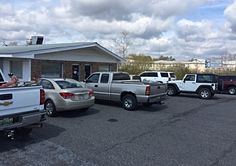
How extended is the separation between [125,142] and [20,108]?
2.78 metres

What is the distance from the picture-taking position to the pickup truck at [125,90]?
12.0 m

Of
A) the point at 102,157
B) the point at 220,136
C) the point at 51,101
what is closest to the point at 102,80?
the point at 51,101

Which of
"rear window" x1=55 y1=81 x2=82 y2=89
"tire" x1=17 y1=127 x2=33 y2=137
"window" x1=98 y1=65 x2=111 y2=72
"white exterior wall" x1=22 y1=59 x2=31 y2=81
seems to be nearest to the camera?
"tire" x1=17 y1=127 x2=33 y2=137

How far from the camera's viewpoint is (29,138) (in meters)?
7.20

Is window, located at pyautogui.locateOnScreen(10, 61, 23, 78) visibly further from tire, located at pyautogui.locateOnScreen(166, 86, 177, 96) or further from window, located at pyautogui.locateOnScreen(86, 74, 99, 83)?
tire, located at pyautogui.locateOnScreen(166, 86, 177, 96)

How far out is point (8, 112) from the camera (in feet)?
19.7

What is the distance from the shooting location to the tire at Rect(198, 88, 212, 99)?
18.4 metres

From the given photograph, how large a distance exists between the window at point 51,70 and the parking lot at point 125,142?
29.2 ft

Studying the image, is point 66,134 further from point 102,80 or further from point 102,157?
point 102,80

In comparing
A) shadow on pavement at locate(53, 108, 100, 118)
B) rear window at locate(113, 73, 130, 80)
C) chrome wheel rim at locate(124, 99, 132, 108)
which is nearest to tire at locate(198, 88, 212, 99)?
rear window at locate(113, 73, 130, 80)

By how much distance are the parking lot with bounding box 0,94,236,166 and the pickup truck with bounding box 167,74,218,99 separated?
8010mm

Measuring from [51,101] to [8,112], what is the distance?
13.9 ft

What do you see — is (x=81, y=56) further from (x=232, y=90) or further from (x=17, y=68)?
(x=232, y=90)

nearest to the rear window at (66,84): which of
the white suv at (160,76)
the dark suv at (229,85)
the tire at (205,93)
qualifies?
the tire at (205,93)
